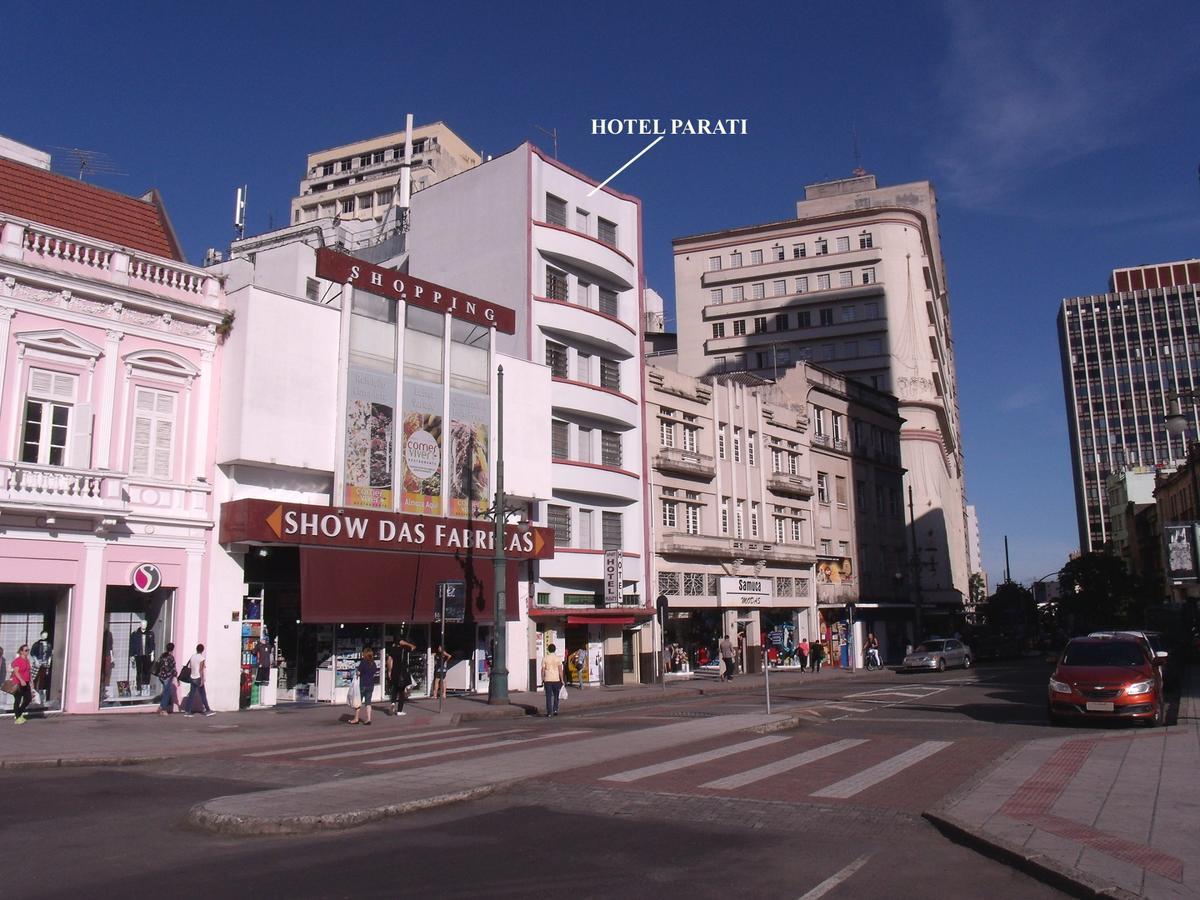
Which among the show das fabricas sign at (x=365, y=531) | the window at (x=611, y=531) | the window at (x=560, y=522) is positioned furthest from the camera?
the window at (x=611, y=531)

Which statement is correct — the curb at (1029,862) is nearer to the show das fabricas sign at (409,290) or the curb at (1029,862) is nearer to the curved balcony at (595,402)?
the show das fabricas sign at (409,290)

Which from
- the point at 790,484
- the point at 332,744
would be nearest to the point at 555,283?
the point at 790,484

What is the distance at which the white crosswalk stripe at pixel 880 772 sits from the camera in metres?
11.2

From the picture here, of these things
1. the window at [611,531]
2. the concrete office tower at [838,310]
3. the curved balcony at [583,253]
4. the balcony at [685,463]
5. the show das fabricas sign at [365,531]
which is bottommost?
the show das fabricas sign at [365,531]

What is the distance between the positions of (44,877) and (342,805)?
2882 millimetres

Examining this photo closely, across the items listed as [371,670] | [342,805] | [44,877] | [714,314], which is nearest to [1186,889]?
[342,805]

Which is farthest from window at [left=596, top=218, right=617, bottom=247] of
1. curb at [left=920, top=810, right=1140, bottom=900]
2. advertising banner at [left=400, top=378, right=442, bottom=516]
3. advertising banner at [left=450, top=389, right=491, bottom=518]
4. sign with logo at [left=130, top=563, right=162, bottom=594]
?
curb at [left=920, top=810, right=1140, bottom=900]

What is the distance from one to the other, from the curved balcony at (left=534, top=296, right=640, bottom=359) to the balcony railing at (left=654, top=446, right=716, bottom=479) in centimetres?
438

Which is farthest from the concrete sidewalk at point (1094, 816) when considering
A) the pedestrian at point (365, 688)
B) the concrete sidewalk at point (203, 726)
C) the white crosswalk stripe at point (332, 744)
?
the pedestrian at point (365, 688)

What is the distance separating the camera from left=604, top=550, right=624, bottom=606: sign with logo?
1400 inches

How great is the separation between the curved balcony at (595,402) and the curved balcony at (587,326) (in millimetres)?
1839

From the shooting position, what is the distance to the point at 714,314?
82188 mm

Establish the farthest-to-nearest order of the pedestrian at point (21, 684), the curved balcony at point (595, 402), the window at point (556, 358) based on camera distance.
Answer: the window at point (556, 358)
the curved balcony at point (595, 402)
the pedestrian at point (21, 684)

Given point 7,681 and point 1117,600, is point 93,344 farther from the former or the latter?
point 1117,600
